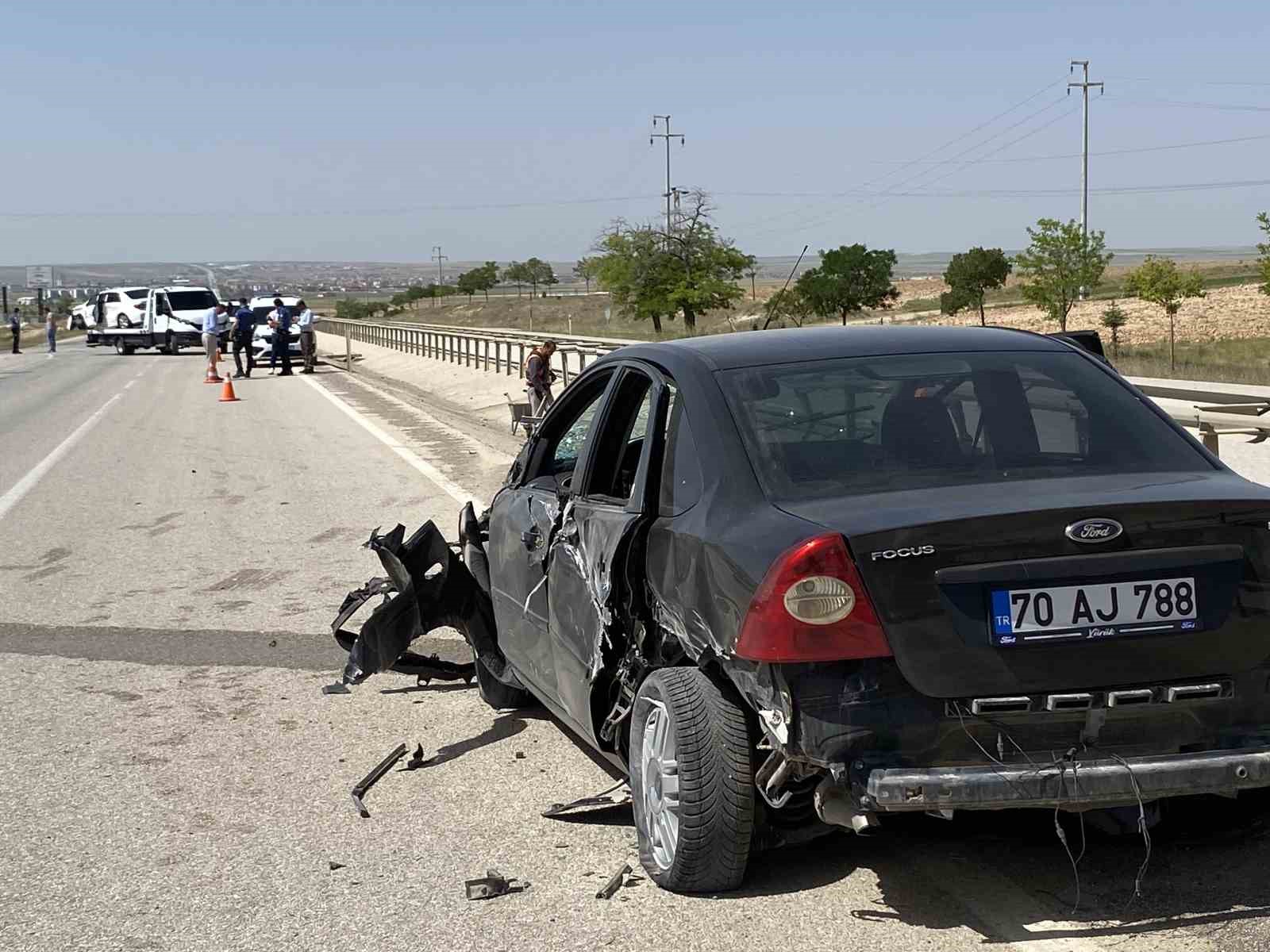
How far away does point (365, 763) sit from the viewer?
589cm

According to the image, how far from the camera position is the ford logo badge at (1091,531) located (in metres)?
3.94

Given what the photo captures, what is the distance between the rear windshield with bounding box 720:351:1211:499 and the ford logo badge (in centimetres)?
41

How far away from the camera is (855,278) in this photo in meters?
105

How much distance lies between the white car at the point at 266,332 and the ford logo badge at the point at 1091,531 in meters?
37.8

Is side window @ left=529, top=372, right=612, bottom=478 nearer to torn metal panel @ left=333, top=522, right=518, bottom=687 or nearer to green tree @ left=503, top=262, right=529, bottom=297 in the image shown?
torn metal panel @ left=333, top=522, right=518, bottom=687

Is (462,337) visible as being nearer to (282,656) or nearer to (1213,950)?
(282,656)

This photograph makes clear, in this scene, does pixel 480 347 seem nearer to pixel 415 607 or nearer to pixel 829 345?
pixel 415 607

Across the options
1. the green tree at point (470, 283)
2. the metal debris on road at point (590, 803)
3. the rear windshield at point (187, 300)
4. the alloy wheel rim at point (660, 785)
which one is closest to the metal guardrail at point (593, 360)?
the metal debris on road at point (590, 803)

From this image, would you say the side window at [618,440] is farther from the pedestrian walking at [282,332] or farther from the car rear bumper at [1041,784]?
the pedestrian walking at [282,332]

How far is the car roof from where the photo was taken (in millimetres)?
4980

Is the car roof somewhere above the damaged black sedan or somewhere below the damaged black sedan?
above

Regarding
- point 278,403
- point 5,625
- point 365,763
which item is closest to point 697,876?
point 365,763

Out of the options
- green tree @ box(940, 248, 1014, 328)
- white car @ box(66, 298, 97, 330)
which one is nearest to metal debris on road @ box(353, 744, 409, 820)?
white car @ box(66, 298, 97, 330)

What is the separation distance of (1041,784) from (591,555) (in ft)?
5.60
